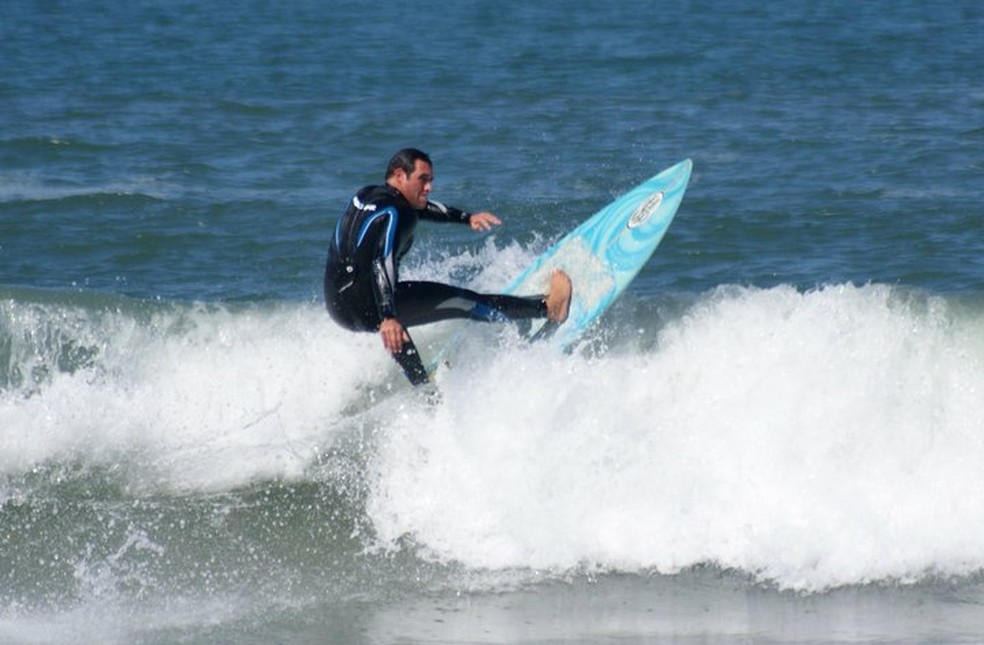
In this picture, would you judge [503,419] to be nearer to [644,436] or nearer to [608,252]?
[644,436]

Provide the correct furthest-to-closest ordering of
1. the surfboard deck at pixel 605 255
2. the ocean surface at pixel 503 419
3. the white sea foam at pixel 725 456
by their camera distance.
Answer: the surfboard deck at pixel 605 255 < the white sea foam at pixel 725 456 < the ocean surface at pixel 503 419

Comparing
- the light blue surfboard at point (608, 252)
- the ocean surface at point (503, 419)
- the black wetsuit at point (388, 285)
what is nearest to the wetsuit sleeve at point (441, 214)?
the black wetsuit at point (388, 285)

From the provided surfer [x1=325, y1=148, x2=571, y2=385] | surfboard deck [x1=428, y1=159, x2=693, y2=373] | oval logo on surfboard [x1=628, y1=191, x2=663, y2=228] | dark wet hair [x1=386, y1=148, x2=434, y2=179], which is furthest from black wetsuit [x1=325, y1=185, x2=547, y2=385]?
oval logo on surfboard [x1=628, y1=191, x2=663, y2=228]

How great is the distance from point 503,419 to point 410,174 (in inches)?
52.1

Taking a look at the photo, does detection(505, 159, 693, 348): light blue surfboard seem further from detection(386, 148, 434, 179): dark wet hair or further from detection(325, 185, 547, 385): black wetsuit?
detection(386, 148, 434, 179): dark wet hair

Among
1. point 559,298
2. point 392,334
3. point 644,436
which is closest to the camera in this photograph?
point 392,334

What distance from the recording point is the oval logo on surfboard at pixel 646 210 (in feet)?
29.2

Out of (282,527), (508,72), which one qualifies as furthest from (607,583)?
(508,72)

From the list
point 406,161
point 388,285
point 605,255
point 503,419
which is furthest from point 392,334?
point 605,255

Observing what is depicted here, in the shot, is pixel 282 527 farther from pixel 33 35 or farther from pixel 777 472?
pixel 33 35

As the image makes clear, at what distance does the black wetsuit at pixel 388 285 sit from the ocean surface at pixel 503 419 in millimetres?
296

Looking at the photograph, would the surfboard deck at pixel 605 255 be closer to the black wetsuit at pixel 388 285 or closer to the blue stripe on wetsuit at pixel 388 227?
the black wetsuit at pixel 388 285

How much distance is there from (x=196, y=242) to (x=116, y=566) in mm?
5951

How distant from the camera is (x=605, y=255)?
8.88m
